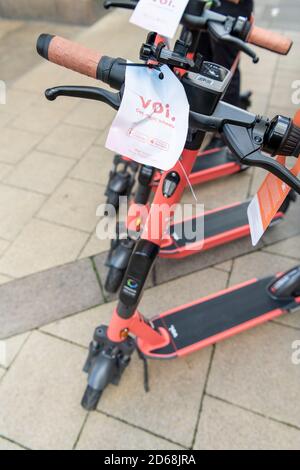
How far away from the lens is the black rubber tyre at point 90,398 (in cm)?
169

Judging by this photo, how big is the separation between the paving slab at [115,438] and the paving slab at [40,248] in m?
1.05

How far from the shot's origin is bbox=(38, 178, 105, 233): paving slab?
266cm

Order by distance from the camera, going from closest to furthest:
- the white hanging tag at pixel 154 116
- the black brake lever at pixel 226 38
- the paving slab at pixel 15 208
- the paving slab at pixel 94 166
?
the white hanging tag at pixel 154 116 < the black brake lever at pixel 226 38 < the paving slab at pixel 15 208 < the paving slab at pixel 94 166

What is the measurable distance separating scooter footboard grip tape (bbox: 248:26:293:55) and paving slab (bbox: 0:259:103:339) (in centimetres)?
157

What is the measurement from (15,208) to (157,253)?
5.47 feet

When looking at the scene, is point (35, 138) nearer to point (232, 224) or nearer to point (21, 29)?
point (232, 224)

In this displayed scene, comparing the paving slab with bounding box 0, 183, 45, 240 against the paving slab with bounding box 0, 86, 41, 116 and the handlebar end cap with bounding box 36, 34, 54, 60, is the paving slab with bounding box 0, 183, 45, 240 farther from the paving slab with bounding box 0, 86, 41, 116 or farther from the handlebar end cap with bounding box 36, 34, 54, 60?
the handlebar end cap with bounding box 36, 34, 54, 60

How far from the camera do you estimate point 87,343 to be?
199cm

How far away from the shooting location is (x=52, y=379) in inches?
73.1

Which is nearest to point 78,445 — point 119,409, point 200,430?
point 119,409

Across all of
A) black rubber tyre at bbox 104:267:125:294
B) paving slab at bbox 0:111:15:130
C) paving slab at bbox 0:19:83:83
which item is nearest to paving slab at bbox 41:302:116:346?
black rubber tyre at bbox 104:267:125:294

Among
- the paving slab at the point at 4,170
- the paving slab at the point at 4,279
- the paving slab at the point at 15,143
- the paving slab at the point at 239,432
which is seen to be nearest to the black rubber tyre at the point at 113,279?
the paving slab at the point at 4,279

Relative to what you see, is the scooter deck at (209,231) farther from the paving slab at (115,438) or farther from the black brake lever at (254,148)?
the black brake lever at (254,148)

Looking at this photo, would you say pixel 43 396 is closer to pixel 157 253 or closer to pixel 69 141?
pixel 157 253
